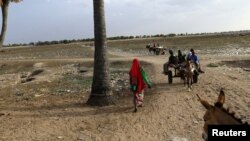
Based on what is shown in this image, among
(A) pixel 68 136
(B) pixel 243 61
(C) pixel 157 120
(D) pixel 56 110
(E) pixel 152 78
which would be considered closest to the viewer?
Result: (A) pixel 68 136

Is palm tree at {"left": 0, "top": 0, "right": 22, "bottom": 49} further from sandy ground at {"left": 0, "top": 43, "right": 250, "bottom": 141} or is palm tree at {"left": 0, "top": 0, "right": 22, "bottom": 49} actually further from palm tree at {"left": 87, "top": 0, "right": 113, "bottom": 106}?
palm tree at {"left": 87, "top": 0, "right": 113, "bottom": 106}

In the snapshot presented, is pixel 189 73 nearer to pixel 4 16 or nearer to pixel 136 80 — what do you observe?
pixel 136 80

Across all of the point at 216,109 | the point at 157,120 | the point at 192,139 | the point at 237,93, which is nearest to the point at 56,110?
the point at 157,120

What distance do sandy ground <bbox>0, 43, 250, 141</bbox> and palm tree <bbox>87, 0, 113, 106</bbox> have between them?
0.49 meters

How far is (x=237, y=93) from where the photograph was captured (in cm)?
1717

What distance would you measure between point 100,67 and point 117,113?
7.40 ft

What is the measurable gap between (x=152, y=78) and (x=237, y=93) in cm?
626

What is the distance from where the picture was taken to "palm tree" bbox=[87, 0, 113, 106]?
15656mm

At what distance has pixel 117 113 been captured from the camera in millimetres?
14633

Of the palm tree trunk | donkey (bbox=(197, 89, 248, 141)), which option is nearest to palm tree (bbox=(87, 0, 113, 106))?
the palm tree trunk

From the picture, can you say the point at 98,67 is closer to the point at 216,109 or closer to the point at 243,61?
the point at 216,109

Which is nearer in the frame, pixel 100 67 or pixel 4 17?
pixel 100 67

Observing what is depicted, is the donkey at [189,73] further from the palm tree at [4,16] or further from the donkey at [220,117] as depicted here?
the donkey at [220,117]

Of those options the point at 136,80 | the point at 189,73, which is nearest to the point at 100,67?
the point at 136,80
